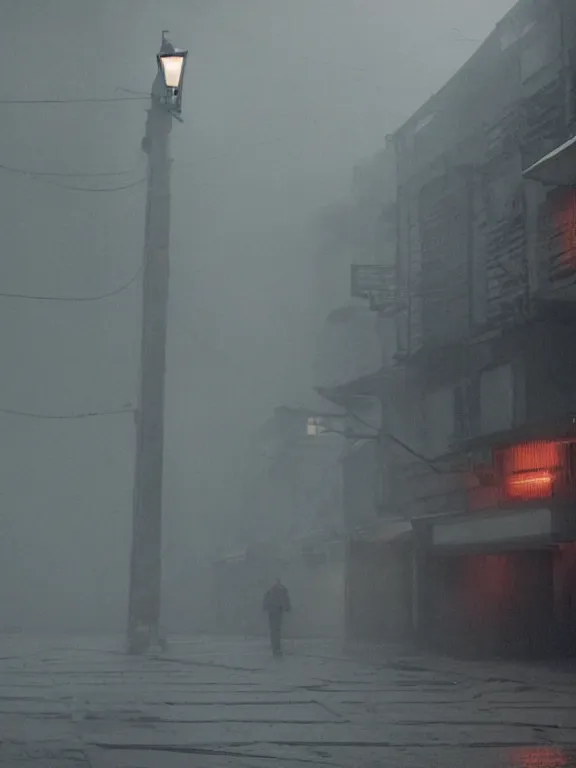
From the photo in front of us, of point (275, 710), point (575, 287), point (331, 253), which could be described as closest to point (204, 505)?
point (331, 253)

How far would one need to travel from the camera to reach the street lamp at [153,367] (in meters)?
25.2

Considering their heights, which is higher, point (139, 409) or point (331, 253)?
point (331, 253)

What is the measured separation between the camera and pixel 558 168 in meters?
22.5

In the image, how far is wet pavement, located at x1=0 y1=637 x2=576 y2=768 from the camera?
30.9 feet

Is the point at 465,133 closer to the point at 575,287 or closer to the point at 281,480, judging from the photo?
the point at 575,287

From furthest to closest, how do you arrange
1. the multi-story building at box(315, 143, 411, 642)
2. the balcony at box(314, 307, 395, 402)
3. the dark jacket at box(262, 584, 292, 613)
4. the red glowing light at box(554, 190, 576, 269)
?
the balcony at box(314, 307, 395, 402) < the multi-story building at box(315, 143, 411, 642) < the dark jacket at box(262, 584, 292, 613) < the red glowing light at box(554, 190, 576, 269)

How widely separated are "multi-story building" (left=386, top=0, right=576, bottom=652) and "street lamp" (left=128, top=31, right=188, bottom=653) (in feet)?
20.3

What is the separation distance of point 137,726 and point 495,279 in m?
16.5

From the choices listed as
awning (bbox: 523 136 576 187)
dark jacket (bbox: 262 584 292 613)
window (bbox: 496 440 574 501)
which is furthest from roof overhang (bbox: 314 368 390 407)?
awning (bbox: 523 136 576 187)

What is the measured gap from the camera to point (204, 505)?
72.1 metres

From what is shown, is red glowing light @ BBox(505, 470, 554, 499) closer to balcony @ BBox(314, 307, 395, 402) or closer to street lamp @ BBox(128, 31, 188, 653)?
street lamp @ BBox(128, 31, 188, 653)

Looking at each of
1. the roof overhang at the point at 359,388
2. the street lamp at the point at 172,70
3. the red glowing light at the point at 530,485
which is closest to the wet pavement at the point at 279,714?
the red glowing light at the point at 530,485

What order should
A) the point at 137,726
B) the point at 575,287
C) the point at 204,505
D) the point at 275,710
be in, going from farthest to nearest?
1. the point at 204,505
2. the point at 575,287
3. the point at 275,710
4. the point at 137,726

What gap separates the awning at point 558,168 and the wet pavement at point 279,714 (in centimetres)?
938
